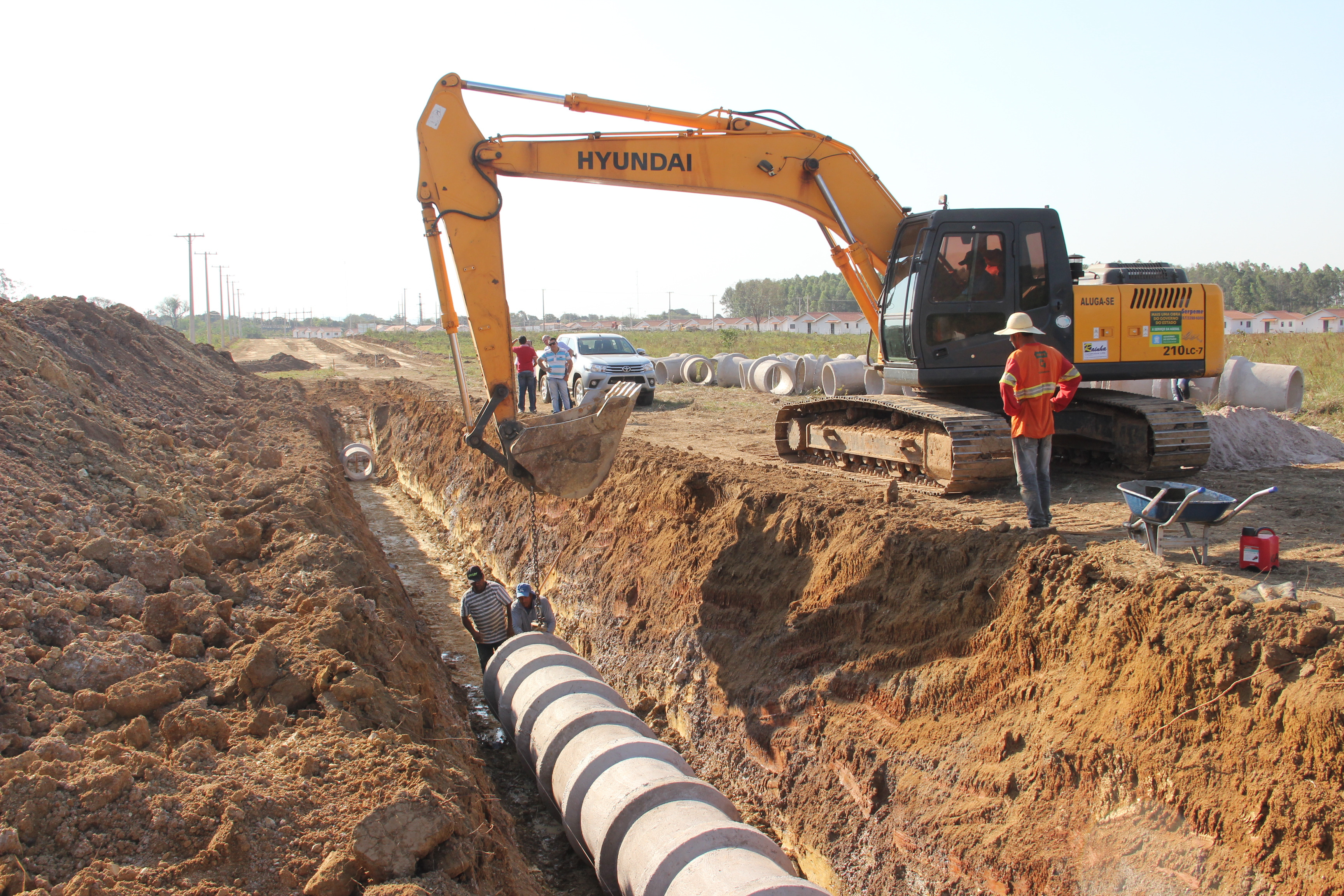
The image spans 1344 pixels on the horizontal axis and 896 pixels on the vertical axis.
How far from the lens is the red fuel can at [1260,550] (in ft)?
19.3

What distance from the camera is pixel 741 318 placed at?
15112 centimetres

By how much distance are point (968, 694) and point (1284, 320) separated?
99660mm

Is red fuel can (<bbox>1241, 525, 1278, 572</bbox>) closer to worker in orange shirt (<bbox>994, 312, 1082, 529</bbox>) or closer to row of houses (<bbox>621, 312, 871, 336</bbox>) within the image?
worker in orange shirt (<bbox>994, 312, 1082, 529</bbox>)

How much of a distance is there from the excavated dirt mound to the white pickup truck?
1022cm

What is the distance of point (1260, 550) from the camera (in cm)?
589

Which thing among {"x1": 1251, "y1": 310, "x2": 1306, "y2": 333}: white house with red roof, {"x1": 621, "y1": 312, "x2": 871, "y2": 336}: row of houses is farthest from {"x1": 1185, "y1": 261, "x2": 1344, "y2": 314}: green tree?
{"x1": 621, "y1": 312, "x2": 871, "y2": 336}: row of houses

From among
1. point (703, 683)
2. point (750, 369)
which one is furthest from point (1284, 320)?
point (703, 683)

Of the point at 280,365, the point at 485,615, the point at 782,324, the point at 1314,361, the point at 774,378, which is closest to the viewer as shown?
the point at 485,615

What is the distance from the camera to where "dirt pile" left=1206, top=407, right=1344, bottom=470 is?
1027cm

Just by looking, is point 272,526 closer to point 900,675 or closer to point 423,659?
point 423,659

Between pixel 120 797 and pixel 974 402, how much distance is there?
879cm

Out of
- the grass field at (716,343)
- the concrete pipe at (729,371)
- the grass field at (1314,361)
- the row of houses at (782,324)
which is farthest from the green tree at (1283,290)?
the concrete pipe at (729,371)

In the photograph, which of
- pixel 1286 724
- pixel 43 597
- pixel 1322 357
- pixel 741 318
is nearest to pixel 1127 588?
pixel 1286 724

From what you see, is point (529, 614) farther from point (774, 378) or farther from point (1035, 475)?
point (774, 378)
